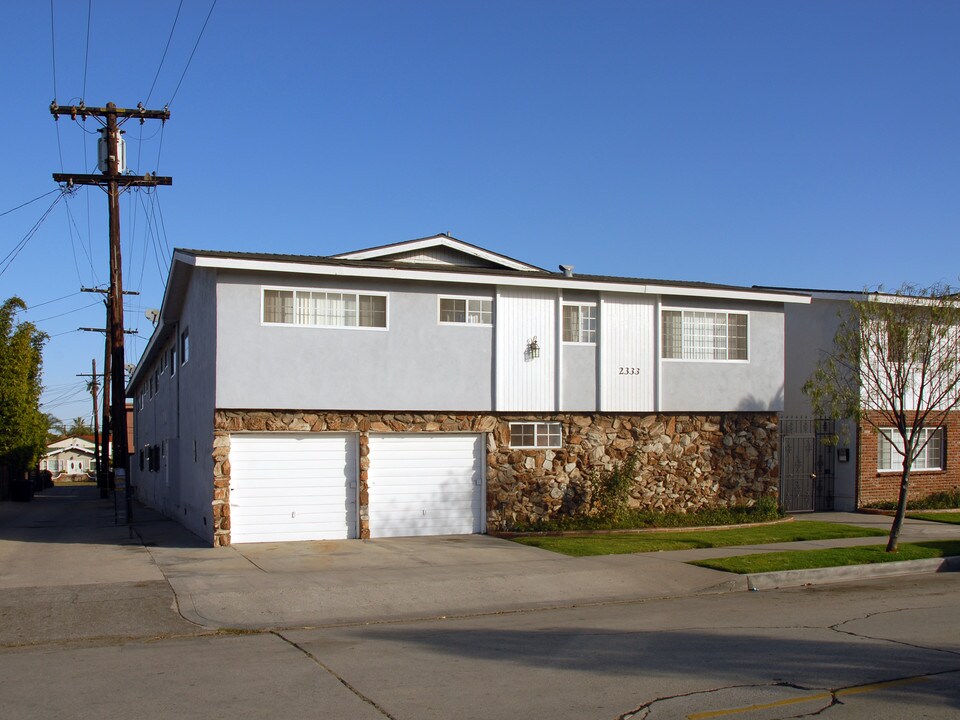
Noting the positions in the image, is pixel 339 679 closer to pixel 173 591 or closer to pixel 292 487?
pixel 173 591

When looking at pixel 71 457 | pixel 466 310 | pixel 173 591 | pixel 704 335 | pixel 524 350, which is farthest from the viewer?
pixel 71 457

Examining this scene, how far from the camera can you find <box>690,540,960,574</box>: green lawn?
1420cm

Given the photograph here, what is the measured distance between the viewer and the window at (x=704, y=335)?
67.2ft

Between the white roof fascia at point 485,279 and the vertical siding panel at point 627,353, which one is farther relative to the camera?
the vertical siding panel at point 627,353

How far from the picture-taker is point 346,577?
13.4 meters

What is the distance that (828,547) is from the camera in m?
16.3

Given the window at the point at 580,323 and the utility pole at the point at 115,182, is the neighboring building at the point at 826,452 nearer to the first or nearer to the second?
the window at the point at 580,323

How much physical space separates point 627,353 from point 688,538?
14.1 ft

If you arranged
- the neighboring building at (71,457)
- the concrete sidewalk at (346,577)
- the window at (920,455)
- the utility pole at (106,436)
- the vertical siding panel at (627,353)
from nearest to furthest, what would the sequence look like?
the concrete sidewalk at (346,577) → the vertical siding panel at (627,353) → the window at (920,455) → the utility pole at (106,436) → the neighboring building at (71,457)

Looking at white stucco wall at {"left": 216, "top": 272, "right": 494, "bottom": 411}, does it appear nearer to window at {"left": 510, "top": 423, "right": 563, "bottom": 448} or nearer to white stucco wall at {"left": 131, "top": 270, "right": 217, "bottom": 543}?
white stucco wall at {"left": 131, "top": 270, "right": 217, "bottom": 543}

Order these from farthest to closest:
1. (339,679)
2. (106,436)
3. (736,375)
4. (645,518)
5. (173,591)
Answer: (106,436) → (736,375) → (645,518) → (173,591) → (339,679)

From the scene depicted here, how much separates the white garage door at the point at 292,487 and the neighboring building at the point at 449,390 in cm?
3

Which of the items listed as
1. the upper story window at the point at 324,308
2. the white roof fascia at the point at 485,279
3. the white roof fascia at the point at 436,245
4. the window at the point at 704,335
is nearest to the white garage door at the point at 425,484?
the upper story window at the point at 324,308

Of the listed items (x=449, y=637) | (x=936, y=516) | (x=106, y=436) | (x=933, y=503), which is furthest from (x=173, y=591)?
(x=106, y=436)
